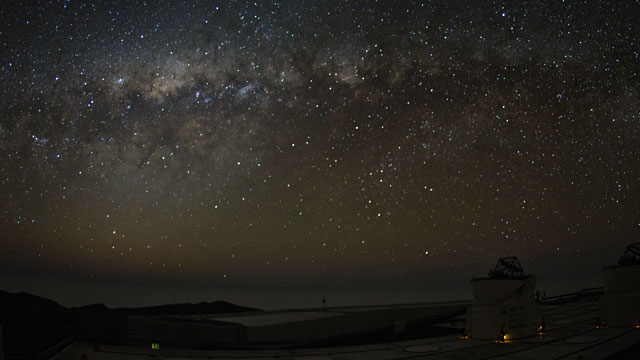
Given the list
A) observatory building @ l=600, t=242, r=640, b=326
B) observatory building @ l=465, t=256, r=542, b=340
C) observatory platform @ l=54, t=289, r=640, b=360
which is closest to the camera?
observatory platform @ l=54, t=289, r=640, b=360

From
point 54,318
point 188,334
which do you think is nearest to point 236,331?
point 188,334

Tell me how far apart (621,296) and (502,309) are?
11.9 m

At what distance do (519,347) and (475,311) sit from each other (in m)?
4.39

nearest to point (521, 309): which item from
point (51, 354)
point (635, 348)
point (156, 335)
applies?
point (635, 348)

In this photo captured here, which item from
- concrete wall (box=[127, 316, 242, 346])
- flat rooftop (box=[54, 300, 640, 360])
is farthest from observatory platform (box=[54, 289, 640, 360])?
concrete wall (box=[127, 316, 242, 346])

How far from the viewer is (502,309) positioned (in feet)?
95.1

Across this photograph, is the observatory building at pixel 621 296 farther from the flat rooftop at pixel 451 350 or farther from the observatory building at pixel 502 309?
the observatory building at pixel 502 309

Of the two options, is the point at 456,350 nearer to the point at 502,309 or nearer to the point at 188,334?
the point at 502,309

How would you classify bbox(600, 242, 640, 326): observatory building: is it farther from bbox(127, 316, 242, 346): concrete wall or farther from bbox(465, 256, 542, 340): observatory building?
bbox(127, 316, 242, 346): concrete wall

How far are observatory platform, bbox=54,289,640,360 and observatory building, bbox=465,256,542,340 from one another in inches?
25.3

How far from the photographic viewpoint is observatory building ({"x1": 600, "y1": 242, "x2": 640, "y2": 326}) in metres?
33.1

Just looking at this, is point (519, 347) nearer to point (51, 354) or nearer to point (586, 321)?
point (586, 321)

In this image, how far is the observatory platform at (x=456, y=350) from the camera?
21.9 metres

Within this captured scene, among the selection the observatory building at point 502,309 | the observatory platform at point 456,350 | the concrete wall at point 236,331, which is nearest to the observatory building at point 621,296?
the observatory platform at point 456,350
